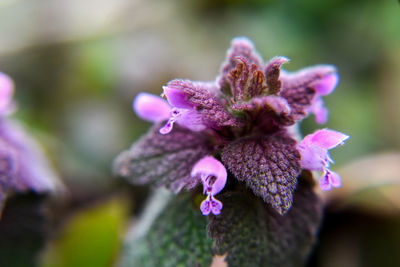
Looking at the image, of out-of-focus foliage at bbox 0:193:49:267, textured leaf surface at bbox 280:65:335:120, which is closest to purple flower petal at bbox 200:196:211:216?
textured leaf surface at bbox 280:65:335:120

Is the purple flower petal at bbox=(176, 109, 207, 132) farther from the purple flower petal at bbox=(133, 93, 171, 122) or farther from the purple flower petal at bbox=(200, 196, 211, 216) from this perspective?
the purple flower petal at bbox=(200, 196, 211, 216)

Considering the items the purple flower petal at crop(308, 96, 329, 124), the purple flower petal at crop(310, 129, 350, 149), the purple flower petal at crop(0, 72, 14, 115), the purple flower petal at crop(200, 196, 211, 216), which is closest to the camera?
the purple flower petal at crop(200, 196, 211, 216)

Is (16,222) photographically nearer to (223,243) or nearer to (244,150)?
(223,243)

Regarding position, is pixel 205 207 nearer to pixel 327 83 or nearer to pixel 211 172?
pixel 211 172

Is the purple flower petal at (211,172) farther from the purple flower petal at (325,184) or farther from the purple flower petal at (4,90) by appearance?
the purple flower petal at (4,90)

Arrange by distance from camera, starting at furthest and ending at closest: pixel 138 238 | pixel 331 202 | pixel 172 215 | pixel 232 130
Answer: pixel 331 202, pixel 138 238, pixel 172 215, pixel 232 130

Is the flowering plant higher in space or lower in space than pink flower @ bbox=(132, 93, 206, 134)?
lower

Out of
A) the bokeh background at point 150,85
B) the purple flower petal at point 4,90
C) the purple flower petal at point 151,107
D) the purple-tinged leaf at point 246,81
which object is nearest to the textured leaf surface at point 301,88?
the purple-tinged leaf at point 246,81

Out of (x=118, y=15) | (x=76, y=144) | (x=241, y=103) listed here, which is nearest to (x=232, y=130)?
(x=241, y=103)
